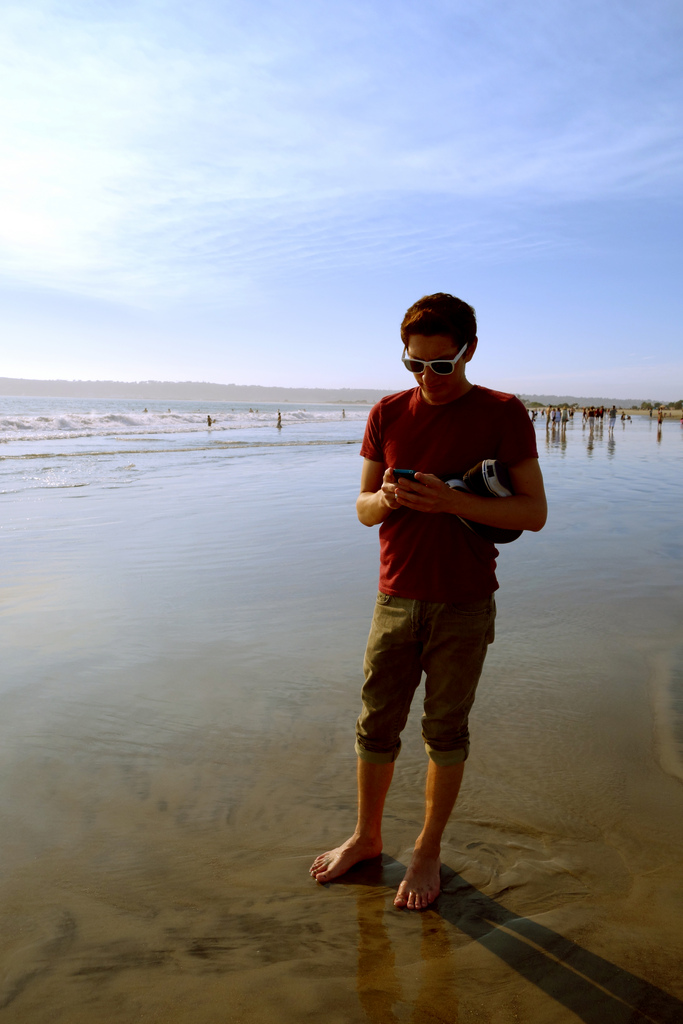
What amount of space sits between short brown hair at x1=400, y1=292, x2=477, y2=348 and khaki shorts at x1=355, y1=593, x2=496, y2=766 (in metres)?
0.99

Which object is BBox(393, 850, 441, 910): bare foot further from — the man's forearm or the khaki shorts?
the man's forearm

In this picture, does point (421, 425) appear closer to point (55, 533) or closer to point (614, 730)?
point (614, 730)

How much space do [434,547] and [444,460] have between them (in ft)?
1.08

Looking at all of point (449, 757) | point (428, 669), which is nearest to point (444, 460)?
point (428, 669)

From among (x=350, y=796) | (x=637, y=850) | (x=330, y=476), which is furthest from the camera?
(x=330, y=476)

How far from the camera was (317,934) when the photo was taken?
2.24m

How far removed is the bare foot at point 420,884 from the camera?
2.38m

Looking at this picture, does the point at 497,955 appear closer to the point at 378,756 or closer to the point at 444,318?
the point at 378,756

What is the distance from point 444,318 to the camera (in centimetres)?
230

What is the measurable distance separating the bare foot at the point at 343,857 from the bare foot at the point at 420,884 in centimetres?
18

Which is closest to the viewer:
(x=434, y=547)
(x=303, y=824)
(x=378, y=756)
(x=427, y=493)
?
(x=427, y=493)

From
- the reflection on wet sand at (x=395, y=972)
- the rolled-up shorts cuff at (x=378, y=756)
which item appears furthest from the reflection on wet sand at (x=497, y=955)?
the rolled-up shorts cuff at (x=378, y=756)

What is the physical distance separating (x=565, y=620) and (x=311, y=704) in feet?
8.29

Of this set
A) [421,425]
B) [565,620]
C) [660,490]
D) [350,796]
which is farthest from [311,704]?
[660,490]
